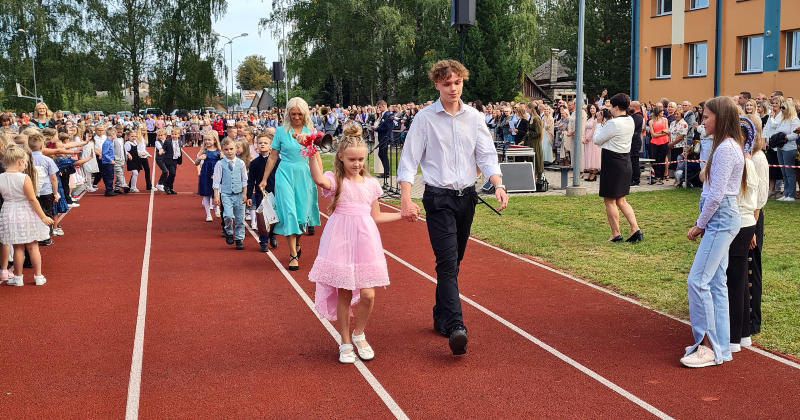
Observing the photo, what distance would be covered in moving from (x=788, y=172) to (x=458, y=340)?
37.6 feet

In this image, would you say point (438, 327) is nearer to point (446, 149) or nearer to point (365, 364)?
point (365, 364)

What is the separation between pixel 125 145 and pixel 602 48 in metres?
37.9

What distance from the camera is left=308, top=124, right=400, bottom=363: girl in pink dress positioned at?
5777 millimetres


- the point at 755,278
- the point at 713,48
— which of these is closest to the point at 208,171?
the point at 755,278

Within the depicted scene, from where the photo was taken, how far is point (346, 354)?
5914mm

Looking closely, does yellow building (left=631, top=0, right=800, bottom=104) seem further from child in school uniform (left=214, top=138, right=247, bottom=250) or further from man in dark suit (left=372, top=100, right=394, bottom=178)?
child in school uniform (left=214, top=138, right=247, bottom=250)

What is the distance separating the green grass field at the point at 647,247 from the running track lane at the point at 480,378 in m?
1.81

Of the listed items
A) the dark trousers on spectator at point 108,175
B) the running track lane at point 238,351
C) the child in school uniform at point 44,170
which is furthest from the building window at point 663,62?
the child in school uniform at point 44,170

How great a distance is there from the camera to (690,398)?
5066mm

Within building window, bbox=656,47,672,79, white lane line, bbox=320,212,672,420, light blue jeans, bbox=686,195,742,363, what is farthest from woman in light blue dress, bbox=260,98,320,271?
building window, bbox=656,47,672,79

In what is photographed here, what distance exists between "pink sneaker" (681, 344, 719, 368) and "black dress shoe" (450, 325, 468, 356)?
62.2 inches

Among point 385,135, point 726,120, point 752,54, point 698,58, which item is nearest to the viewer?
point 726,120

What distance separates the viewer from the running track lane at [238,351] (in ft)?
16.6

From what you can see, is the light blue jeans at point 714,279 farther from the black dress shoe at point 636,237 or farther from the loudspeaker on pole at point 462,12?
the loudspeaker on pole at point 462,12
